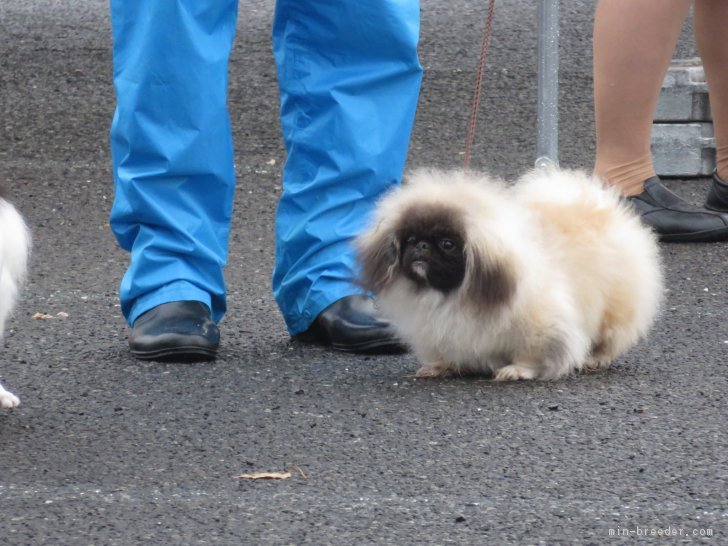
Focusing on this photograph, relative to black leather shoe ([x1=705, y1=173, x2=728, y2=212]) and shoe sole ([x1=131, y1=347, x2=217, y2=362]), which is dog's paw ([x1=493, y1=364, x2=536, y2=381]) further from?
black leather shoe ([x1=705, y1=173, x2=728, y2=212])

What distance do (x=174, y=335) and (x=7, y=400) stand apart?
50cm

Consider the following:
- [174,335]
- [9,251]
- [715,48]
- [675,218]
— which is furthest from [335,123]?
[715,48]

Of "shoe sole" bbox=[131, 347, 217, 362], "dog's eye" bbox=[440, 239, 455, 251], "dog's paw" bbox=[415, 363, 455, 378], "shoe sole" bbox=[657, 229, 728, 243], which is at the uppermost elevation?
"dog's eye" bbox=[440, 239, 455, 251]

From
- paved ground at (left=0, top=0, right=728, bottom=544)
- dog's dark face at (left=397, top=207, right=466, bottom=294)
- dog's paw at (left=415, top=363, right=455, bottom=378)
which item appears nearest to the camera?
paved ground at (left=0, top=0, right=728, bottom=544)

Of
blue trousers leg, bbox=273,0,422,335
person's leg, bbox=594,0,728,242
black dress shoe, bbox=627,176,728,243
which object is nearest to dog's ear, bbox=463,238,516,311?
blue trousers leg, bbox=273,0,422,335

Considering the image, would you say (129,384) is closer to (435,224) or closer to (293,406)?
(293,406)

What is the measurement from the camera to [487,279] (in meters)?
2.75

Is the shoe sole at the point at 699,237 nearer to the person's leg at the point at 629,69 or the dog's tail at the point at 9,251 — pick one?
the person's leg at the point at 629,69

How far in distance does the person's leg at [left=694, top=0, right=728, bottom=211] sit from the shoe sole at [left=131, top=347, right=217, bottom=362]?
236 cm

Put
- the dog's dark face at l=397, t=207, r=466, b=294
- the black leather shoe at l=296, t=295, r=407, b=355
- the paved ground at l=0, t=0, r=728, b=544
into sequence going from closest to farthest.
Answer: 1. the paved ground at l=0, t=0, r=728, b=544
2. the dog's dark face at l=397, t=207, r=466, b=294
3. the black leather shoe at l=296, t=295, r=407, b=355

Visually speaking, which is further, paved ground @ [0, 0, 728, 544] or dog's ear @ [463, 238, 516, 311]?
dog's ear @ [463, 238, 516, 311]

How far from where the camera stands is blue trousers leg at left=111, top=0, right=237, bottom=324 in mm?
3016

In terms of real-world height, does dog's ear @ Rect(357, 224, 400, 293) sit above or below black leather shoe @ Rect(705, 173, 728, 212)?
above

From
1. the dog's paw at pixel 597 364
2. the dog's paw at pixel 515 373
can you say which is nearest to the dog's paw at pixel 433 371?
the dog's paw at pixel 515 373
